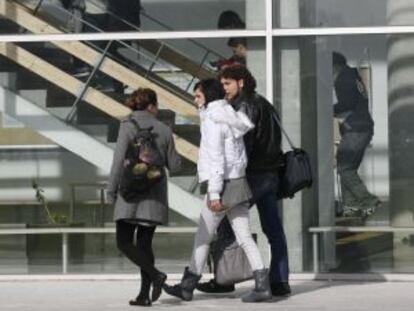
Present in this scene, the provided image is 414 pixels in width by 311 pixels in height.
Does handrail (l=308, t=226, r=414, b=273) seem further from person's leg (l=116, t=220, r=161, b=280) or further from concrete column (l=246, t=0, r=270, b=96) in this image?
person's leg (l=116, t=220, r=161, b=280)

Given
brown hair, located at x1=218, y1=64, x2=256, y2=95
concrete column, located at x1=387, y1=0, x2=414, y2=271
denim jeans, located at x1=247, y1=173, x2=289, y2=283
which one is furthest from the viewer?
concrete column, located at x1=387, y1=0, x2=414, y2=271

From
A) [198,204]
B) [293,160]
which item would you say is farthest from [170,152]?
[198,204]

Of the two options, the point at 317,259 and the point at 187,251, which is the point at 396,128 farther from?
the point at 187,251

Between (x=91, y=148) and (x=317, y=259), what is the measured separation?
2.45 meters

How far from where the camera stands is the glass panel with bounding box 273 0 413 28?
472 inches

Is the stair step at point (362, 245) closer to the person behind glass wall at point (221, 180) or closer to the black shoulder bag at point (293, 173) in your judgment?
the black shoulder bag at point (293, 173)

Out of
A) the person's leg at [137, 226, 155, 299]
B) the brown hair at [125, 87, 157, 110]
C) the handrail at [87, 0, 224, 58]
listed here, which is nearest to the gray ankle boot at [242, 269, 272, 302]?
the person's leg at [137, 226, 155, 299]

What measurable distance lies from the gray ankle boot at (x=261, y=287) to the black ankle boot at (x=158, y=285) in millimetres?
732

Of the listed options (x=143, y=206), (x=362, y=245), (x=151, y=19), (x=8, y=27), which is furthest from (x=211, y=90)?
(x=8, y=27)

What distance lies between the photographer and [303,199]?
39.8 ft

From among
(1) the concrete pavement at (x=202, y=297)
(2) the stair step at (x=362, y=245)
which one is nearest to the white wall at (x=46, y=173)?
(1) the concrete pavement at (x=202, y=297)

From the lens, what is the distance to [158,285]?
9.86 m

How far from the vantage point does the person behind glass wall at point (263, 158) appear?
32.8 feet

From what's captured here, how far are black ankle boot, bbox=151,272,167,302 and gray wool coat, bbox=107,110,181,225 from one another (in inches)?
16.3
